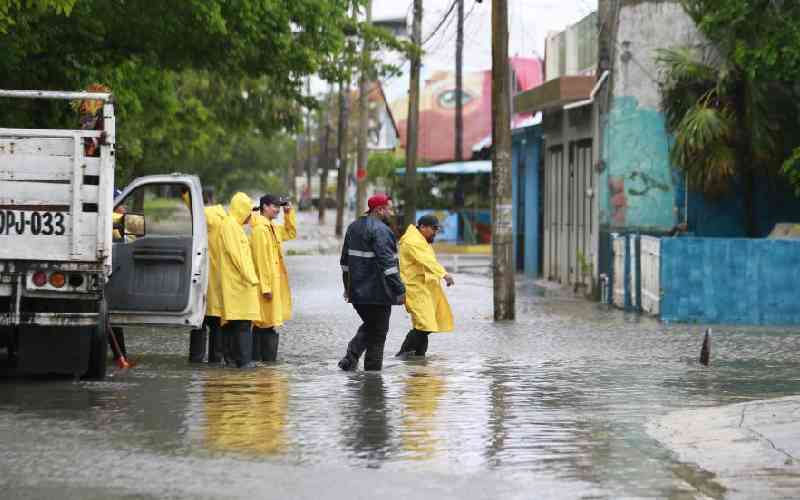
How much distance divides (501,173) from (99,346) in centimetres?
1002

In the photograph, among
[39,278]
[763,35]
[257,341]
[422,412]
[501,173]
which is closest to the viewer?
[422,412]

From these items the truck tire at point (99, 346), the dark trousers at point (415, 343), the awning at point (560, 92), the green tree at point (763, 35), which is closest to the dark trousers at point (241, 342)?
the truck tire at point (99, 346)

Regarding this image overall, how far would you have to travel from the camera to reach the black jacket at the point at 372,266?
15.4 metres

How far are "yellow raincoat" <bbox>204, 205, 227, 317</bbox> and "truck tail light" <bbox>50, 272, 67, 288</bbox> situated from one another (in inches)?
96.0

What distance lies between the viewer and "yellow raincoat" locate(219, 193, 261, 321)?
16.0 m

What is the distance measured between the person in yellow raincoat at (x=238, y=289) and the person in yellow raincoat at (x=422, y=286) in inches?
68.7

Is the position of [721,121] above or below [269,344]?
above

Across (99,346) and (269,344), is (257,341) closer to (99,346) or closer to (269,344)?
(269,344)

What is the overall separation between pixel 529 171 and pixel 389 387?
24.2 m

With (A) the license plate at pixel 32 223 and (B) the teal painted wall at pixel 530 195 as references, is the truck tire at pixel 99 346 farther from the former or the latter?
(B) the teal painted wall at pixel 530 195

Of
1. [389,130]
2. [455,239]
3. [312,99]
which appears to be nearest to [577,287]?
[312,99]

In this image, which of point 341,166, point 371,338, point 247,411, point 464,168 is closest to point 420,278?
point 371,338

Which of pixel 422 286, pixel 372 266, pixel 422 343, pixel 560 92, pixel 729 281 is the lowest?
pixel 422 343

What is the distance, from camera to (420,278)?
17109 mm
